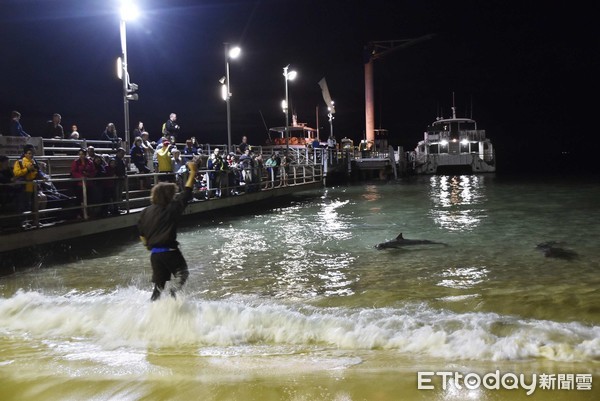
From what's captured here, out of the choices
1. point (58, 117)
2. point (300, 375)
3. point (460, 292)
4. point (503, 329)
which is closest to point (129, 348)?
point (300, 375)

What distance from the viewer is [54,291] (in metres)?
8.55

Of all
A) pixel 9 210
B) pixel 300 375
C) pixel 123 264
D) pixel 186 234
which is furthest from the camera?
pixel 186 234

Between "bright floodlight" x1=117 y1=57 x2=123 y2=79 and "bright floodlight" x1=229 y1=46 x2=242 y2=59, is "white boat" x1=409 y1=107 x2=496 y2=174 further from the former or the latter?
"bright floodlight" x1=117 y1=57 x2=123 y2=79

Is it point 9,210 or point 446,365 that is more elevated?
point 9,210

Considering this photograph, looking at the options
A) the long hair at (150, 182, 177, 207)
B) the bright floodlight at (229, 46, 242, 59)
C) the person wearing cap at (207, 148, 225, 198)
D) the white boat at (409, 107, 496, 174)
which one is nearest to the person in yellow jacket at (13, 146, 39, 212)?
the long hair at (150, 182, 177, 207)

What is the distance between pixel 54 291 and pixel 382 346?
5.46 meters

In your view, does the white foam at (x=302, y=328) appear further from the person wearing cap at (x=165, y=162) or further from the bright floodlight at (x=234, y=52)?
the bright floodlight at (x=234, y=52)

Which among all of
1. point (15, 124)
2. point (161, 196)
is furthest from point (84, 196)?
point (161, 196)

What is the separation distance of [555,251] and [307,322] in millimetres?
6569

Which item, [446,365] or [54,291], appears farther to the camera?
[54,291]

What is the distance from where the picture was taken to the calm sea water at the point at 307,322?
4594 mm

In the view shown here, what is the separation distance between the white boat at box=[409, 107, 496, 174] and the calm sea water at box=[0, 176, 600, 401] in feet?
122

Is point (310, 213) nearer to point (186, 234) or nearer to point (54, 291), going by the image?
point (186, 234)

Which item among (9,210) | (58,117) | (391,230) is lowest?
(391,230)
